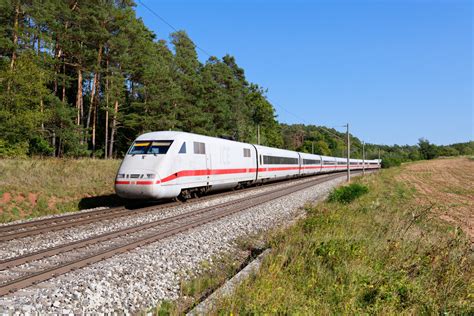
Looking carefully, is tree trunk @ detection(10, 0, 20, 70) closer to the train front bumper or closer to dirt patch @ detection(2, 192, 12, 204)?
dirt patch @ detection(2, 192, 12, 204)

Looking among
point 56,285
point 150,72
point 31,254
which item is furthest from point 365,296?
point 150,72

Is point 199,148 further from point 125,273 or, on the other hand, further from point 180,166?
point 125,273

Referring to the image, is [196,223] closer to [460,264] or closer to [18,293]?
[18,293]

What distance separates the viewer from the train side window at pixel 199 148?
15801 mm

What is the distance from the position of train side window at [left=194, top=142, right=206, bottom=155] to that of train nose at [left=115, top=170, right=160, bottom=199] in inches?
124

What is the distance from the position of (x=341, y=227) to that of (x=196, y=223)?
420 centimetres

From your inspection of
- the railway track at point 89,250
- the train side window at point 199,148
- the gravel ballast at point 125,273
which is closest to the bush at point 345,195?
the train side window at point 199,148

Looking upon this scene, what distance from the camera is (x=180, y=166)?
14344 millimetres

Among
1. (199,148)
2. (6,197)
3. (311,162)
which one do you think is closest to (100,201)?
(6,197)

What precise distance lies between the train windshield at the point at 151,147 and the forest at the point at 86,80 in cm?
1345

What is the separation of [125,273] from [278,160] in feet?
79.4

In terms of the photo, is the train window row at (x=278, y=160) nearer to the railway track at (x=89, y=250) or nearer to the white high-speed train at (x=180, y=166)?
the white high-speed train at (x=180, y=166)

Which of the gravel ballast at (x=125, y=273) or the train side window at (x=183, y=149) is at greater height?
the train side window at (x=183, y=149)

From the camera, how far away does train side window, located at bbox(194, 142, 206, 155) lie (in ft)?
51.8
